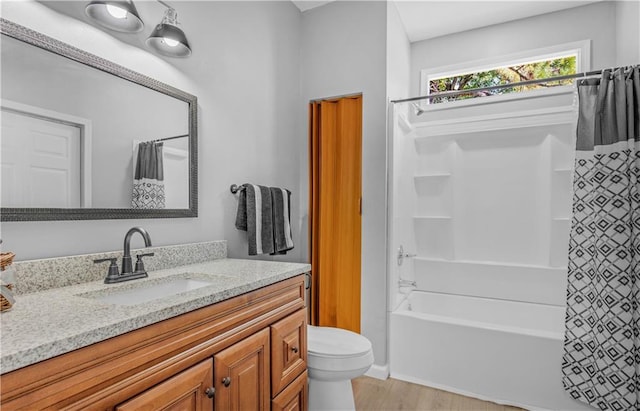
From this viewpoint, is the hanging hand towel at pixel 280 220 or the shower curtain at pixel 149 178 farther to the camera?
the hanging hand towel at pixel 280 220

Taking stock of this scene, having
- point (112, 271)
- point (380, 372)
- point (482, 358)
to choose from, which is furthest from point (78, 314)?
point (482, 358)

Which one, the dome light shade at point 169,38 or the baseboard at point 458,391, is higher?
the dome light shade at point 169,38

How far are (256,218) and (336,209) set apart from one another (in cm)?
80

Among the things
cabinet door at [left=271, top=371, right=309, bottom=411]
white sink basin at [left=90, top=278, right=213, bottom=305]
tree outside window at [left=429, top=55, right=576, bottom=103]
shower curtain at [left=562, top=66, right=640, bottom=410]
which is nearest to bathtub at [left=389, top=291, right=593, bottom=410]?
shower curtain at [left=562, top=66, right=640, bottom=410]

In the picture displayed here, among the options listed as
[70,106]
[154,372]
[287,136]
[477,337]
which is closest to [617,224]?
[477,337]

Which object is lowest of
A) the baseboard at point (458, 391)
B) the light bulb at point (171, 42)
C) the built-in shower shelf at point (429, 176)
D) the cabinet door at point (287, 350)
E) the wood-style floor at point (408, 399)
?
the wood-style floor at point (408, 399)

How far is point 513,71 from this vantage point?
3092mm

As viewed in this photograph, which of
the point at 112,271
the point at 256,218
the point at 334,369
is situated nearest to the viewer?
the point at 112,271

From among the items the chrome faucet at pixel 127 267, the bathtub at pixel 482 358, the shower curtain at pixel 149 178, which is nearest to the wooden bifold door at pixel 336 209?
the bathtub at pixel 482 358

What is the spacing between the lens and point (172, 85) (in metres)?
1.71

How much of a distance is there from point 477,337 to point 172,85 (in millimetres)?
2335

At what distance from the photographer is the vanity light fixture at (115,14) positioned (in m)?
1.31

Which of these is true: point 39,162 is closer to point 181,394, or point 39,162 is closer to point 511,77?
point 181,394

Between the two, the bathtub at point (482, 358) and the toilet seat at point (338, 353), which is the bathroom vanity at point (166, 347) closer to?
the toilet seat at point (338, 353)
